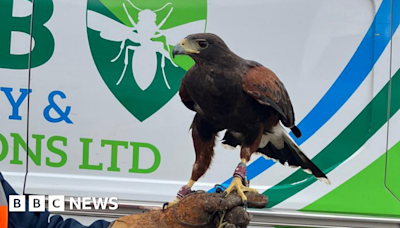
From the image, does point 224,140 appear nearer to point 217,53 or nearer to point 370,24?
point 217,53

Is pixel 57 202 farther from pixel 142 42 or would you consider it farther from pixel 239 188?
pixel 239 188

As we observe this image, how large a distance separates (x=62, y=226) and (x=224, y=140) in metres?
0.69

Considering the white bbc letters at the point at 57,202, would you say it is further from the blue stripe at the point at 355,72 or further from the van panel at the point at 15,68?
the blue stripe at the point at 355,72

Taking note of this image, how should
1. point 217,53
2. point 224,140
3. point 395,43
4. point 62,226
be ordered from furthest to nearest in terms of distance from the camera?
point 395,43 < point 62,226 < point 224,140 < point 217,53

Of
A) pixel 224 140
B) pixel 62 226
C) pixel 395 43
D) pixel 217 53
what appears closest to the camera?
pixel 217 53

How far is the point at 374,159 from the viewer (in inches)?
86.6

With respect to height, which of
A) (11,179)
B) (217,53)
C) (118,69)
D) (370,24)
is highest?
(370,24)

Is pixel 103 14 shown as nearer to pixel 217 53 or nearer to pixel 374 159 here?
pixel 217 53

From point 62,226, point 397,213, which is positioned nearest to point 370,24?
point 397,213

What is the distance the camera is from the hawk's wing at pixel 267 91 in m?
1.29

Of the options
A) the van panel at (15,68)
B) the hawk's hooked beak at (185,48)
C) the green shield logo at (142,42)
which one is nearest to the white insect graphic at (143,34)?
the green shield logo at (142,42)

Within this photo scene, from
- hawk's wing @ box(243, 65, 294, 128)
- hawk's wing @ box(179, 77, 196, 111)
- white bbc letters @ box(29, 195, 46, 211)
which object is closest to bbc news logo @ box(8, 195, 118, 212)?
white bbc letters @ box(29, 195, 46, 211)

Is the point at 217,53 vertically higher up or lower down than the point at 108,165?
higher up

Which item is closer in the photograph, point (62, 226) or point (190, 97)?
point (190, 97)
